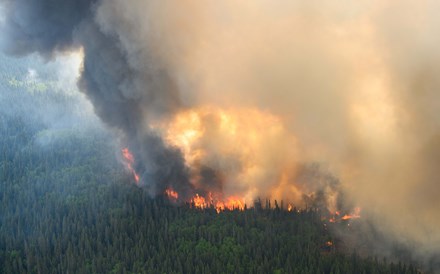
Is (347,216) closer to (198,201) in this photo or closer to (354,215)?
(354,215)

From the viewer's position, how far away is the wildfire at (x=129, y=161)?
577ft

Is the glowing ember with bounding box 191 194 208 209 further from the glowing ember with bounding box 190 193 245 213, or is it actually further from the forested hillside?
the forested hillside

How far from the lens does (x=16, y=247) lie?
480 ft

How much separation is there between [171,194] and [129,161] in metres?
31.0

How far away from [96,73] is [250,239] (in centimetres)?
5545

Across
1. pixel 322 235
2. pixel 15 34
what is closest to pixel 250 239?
pixel 322 235

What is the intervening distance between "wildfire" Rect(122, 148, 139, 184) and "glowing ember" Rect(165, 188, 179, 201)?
15.7 metres

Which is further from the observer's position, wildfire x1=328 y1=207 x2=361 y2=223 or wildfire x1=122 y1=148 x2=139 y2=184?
wildfire x1=122 y1=148 x2=139 y2=184

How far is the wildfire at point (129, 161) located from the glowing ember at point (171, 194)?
15674 millimetres

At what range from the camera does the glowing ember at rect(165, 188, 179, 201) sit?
15688cm

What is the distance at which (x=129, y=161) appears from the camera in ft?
608

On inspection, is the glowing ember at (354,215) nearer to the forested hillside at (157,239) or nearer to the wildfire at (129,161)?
the forested hillside at (157,239)

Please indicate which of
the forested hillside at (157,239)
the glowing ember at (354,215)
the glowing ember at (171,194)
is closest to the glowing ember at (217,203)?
the forested hillside at (157,239)

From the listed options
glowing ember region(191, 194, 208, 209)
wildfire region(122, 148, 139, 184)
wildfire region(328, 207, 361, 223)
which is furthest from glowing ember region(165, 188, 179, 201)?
wildfire region(328, 207, 361, 223)
